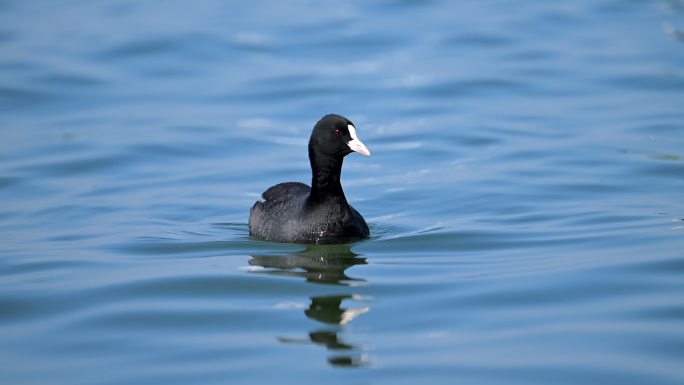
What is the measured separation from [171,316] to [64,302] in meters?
1.07

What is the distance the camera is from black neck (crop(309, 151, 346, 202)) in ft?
35.0

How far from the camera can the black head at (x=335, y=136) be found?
34.4 feet

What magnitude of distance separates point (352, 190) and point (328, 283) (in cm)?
510

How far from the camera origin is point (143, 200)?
13.5 metres

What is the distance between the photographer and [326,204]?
35.2 ft

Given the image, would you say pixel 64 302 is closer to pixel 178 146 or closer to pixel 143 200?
pixel 143 200

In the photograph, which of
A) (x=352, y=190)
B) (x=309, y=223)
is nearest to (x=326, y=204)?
(x=309, y=223)

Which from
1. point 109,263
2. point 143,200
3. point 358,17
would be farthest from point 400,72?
point 109,263

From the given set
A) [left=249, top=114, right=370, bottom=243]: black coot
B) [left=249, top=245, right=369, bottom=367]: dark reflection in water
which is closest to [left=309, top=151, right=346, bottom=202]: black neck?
[left=249, top=114, right=370, bottom=243]: black coot

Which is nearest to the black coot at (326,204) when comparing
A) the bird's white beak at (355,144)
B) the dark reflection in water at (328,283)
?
the bird's white beak at (355,144)

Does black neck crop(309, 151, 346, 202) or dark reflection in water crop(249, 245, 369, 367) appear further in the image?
black neck crop(309, 151, 346, 202)

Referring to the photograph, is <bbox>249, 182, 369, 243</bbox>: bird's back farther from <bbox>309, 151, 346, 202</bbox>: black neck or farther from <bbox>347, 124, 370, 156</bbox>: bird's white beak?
<bbox>347, 124, 370, 156</bbox>: bird's white beak

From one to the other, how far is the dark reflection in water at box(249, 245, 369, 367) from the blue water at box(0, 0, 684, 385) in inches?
1.2

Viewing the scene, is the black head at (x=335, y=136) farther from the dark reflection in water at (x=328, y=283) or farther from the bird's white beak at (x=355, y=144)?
the dark reflection in water at (x=328, y=283)
